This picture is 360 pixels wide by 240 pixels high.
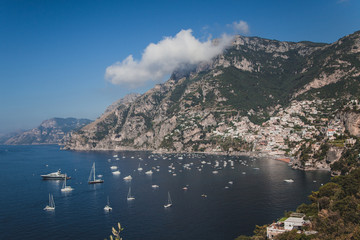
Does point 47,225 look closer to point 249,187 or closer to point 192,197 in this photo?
point 192,197

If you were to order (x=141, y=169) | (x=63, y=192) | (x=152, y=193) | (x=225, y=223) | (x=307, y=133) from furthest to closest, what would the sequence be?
(x=307, y=133), (x=141, y=169), (x=63, y=192), (x=152, y=193), (x=225, y=223)

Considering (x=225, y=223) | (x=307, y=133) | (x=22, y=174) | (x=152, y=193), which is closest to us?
(x=225, y=223)

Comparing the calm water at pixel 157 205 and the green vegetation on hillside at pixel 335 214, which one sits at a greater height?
the green vegetation on hillside at pixel 335 214

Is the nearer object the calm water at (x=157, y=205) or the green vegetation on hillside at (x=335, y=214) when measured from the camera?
the green vegetation on hillside at (x=335, y=214)

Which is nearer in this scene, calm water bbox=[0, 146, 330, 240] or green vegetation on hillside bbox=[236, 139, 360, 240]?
green vegetation on hillside bbox=[236, 139, 360, 240]

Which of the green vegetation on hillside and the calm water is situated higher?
the green vegetation on hillside

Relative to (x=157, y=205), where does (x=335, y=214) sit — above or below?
above

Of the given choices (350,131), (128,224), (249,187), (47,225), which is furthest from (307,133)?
(47,225)

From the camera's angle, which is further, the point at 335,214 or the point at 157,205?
the point at 157,205
